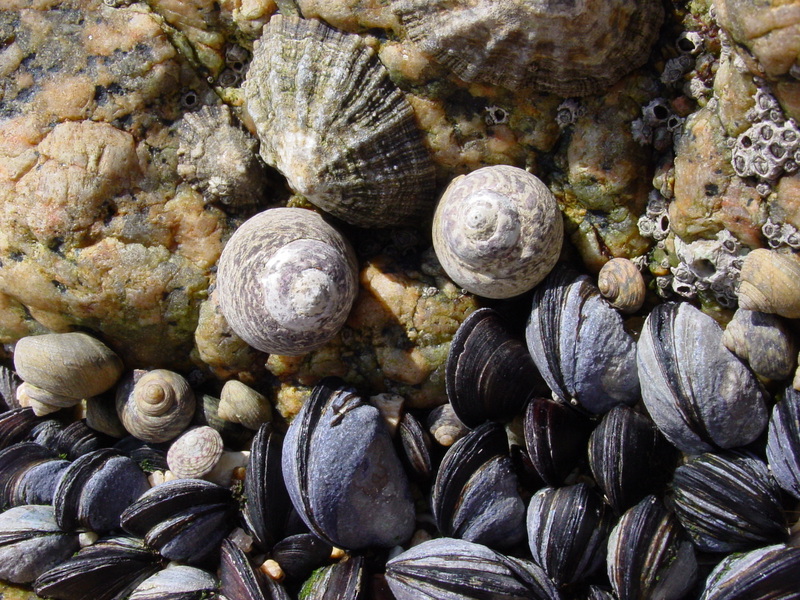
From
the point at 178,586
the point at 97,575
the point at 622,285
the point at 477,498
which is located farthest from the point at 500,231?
the point at 97,575

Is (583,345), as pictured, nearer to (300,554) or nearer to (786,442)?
(786,442)

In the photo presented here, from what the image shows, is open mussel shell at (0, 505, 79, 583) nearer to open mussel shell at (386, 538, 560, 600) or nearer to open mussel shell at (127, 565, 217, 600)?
open mussel shell at (127, 565, 217, 600)

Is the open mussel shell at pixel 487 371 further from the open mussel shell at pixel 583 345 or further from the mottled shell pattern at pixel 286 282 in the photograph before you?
the mottled shell pattern at pixel 286 282

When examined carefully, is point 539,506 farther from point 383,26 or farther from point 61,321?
point 61,321

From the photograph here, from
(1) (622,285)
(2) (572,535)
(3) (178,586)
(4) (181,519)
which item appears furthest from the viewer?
(4) (181,519)

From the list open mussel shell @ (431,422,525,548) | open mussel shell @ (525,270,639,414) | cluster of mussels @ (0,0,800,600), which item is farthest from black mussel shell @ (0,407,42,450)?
open mussel shell @ (525,270,639,414)
